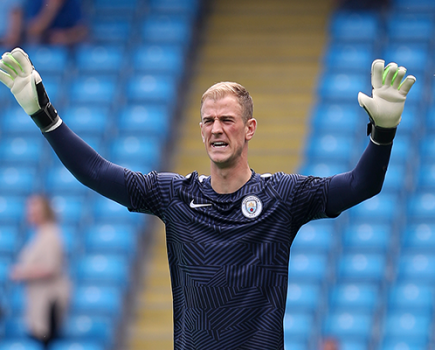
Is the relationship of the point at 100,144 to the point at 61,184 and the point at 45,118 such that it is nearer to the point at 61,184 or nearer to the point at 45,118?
the point at 61,184

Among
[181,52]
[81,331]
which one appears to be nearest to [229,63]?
[181,52]

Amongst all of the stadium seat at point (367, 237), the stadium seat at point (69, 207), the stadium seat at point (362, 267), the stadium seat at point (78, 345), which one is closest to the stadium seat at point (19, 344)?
the stadium seat at point (78, 345)

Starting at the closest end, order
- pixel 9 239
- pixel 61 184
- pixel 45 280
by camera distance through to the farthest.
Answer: pixel 45 280, pixel 9 239, pixel 61 184

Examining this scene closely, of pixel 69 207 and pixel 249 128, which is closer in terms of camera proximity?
pixel 249 128

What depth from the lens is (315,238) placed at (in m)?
7.79

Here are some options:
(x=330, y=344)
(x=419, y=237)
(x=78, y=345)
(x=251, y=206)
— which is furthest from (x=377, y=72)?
(x=419, y=237)

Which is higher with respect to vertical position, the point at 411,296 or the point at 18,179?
the point at 18,179

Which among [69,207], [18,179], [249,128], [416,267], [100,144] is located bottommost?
[249,128]

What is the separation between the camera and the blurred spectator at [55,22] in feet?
31.9

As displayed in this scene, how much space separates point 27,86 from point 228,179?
77 centimetres

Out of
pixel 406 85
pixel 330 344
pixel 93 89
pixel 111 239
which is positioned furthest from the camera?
pixel 93 89

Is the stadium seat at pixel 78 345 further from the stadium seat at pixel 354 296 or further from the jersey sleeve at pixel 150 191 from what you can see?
the jersey sleeve at pixel 150 191

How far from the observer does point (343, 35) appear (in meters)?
9.94

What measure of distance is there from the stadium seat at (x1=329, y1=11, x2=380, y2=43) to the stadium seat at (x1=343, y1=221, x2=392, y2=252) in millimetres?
2873
